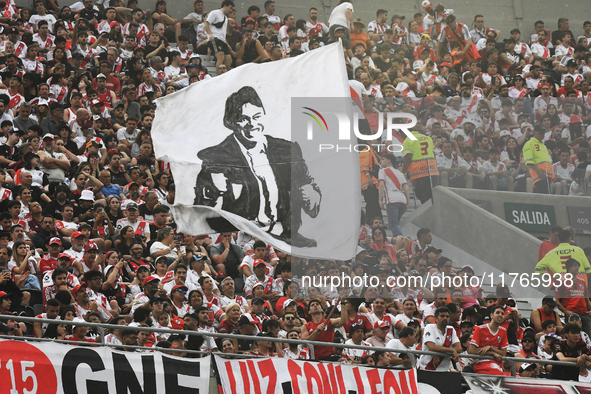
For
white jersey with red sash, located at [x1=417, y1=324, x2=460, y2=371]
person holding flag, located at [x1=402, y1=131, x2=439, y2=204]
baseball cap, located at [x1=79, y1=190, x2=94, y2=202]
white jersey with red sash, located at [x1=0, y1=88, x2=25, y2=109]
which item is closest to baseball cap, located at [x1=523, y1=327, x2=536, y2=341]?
white jersey with red sash, located at [x1=417, y1=324, x2=460, y2=371]

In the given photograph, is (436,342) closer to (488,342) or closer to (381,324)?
(488,342)

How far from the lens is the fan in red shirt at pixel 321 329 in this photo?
384 inches

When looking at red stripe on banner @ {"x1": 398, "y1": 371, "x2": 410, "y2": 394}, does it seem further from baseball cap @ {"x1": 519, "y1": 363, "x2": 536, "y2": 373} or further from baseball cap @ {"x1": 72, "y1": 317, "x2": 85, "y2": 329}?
baseball cap @ {"x1": 72, "y1": 317, "x2": 85, "y2": 329}

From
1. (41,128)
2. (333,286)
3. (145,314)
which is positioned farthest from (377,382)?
(41,128)

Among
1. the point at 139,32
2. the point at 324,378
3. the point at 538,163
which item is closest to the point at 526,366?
the point at 324,378

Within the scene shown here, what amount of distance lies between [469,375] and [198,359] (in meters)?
2.64

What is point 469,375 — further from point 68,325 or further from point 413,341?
point 68,325

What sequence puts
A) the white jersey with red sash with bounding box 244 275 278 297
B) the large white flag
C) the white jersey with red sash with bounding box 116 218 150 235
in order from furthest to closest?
the white jersey with red sash with bounding box 116 218 150 235
the white jersey with red sash with bounding box 244 275 278 297
the large white flag

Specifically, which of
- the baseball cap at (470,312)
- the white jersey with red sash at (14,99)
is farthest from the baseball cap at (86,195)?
the baseball cap at (470,312)

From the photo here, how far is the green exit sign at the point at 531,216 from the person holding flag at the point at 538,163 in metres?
0.78

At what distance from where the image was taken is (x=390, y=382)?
950cm

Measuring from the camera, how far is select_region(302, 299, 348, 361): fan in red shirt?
9754 mm

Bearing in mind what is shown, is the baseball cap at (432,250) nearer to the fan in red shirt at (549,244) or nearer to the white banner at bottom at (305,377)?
the fan in red shirt at (549,244)

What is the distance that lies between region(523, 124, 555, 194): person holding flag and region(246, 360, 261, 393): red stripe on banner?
14.9ft
